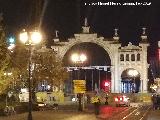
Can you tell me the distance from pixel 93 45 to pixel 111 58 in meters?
5.55

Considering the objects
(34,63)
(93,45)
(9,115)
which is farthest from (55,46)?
(9,115)

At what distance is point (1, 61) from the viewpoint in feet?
154

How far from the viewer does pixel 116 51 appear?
125 metres

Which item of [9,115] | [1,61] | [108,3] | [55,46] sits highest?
[108,3]

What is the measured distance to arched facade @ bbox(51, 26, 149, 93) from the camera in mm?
123938

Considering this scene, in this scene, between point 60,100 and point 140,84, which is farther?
point 140,84

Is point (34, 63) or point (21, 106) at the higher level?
point (34, 63)

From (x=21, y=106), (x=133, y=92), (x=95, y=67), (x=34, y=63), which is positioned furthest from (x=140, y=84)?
(x=21, y=106)

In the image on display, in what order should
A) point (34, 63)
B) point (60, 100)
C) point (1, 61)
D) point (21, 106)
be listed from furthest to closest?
point (60, 100) → point (34, 63) → point (21, 106) → point (1, 61)

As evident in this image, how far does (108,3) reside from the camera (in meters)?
126

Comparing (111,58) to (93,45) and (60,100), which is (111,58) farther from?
(60,100)

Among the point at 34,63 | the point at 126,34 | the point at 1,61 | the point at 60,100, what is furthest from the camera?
the point at 126,34

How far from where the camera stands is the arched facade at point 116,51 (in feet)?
407

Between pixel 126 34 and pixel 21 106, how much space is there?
81.1 metres
